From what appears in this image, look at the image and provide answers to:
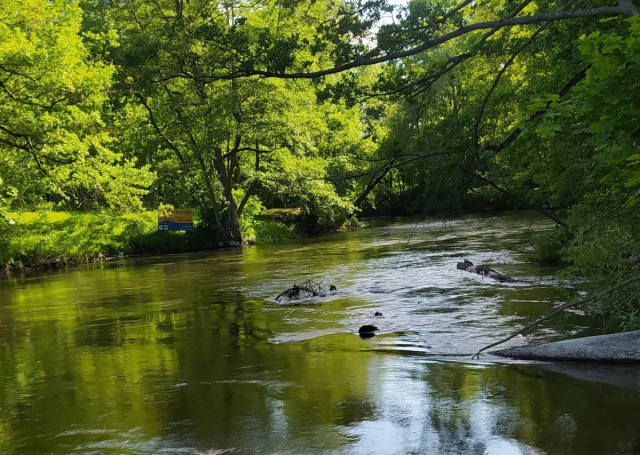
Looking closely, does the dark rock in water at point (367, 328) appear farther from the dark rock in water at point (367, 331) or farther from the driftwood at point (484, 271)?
the driftwood at point (484, 271)

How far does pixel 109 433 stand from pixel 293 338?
14.4ft

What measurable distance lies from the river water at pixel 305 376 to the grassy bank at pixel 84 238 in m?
9.12

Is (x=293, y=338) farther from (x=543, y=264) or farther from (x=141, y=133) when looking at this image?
(x=141, y=133)

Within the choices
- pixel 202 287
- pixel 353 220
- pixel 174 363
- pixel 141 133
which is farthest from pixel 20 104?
pixel 353 220

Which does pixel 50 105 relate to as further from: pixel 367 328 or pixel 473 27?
pixel 473 27

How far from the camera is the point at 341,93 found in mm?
A: 9203

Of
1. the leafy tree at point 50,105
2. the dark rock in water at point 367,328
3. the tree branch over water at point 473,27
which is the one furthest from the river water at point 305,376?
the leafy tree at point 50,105

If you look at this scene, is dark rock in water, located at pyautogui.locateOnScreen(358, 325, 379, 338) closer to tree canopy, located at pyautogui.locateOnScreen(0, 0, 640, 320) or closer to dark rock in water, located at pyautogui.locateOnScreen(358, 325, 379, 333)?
dark rock in water, located at pyautogui.locateOnScreen(358, 325, 379, 333)

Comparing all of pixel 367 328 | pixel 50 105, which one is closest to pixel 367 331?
pixel 367 328

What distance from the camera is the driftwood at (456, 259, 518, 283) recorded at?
48.3 ft

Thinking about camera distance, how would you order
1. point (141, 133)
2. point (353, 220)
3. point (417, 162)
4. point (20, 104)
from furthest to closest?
point (353, 220) < point (141, 133) < point (20, 104) < point (417, 162)

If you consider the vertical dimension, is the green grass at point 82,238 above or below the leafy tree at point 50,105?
below

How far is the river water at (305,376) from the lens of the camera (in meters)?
5.75

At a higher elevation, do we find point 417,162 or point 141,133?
point 141,133
